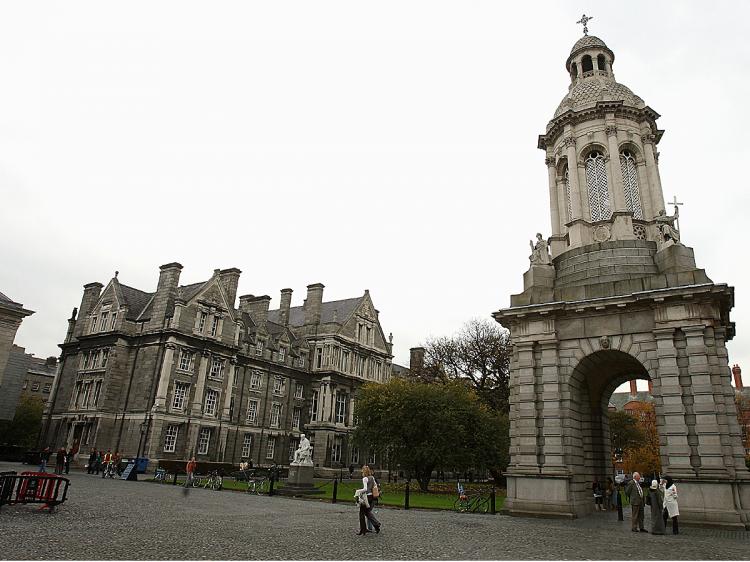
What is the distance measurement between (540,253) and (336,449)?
4025cm

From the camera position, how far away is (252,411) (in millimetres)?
50844

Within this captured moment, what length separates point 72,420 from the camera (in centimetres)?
4372

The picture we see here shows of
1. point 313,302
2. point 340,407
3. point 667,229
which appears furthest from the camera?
point 313,302

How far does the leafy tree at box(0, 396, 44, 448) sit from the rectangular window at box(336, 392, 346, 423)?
3582 centimetres

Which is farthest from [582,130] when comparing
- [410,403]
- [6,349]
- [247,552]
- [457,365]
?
[6,349]

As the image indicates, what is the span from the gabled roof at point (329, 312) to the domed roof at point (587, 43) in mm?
39752

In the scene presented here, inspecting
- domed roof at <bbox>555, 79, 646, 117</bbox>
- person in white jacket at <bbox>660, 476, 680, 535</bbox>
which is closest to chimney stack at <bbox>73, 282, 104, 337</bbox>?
domed roof at <bbox>555, 79, 646, 117</bbox>

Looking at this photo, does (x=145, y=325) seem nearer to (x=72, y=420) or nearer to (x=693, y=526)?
(x=72, y=420)

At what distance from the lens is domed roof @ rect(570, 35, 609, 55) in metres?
26.2

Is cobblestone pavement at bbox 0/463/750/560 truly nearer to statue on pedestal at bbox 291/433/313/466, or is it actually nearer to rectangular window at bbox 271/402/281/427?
statue on pedestal at bbox 291/433/313/466

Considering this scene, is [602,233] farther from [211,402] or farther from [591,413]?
[211,402]

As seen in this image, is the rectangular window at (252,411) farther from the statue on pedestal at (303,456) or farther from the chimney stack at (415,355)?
the statue on pedestal at (303,456)

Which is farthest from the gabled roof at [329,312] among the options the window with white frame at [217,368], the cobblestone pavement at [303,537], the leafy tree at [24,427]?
the cobblestone pavement at [303,537]

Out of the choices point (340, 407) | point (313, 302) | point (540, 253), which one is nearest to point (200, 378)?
point (340, 407)
